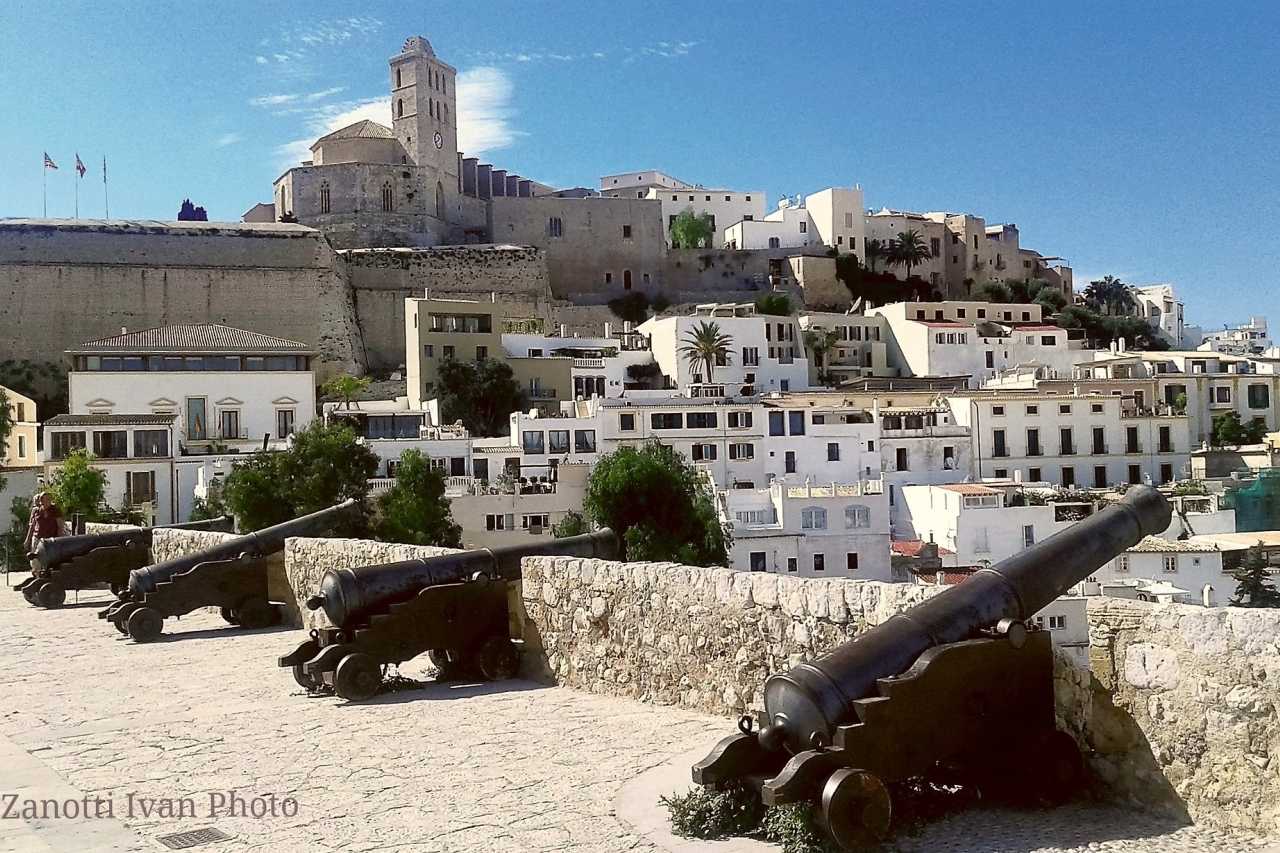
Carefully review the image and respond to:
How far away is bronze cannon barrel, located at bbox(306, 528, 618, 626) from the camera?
22.5 ft

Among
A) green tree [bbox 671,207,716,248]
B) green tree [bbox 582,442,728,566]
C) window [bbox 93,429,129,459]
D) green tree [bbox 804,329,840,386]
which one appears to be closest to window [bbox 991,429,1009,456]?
green tree [bbox 582,442,728,566]

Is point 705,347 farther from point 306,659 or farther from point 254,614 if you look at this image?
point 306,659

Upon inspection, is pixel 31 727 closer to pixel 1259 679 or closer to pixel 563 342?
pixel 1259 679

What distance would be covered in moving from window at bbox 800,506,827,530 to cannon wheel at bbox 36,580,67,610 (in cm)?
2261

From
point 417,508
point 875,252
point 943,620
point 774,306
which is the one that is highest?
point 875,252

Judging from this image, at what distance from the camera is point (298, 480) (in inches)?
1059

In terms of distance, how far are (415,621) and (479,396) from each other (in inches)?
1516

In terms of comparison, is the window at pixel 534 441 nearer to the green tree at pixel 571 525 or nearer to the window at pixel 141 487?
the green tree at pixel 571 525

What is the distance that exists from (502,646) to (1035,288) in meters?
69.4

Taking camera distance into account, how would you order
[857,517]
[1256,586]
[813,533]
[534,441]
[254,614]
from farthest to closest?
1. [534,441]
2. [857,517]
3. [813,533]
4. [1256,586]
5. [254,614]

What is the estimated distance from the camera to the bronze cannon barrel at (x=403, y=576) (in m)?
6.85

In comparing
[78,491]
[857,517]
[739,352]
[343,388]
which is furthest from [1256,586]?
[343,388]

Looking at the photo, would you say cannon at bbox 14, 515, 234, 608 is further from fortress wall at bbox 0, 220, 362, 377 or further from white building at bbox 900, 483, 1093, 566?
fortress wall at bbox 0, 220, 362, 377

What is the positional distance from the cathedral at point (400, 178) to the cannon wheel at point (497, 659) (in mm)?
59026
